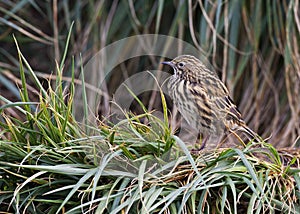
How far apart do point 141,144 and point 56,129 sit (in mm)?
242

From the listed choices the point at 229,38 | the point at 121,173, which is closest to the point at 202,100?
the point at 121,173

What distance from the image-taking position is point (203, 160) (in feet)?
6.32

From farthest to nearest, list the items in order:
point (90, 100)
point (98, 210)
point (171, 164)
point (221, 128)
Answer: point (90, 100), point (221, 128), point (171, 164), point (98, 210)

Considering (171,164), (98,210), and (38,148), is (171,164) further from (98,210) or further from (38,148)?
(38,148)

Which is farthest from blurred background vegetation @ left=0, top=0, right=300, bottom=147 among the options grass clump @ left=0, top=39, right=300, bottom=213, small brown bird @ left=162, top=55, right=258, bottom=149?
grass clump @ left=0, top=39, right=300, bottom=213

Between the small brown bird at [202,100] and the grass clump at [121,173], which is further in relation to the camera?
the small brown bird at [202,100]

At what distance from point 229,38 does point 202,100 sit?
105 cm

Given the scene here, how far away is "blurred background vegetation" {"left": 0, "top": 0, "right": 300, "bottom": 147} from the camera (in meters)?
3.05

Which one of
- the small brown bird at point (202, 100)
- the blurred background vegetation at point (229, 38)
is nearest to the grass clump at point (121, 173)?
the small brown bird at point (202, 100)

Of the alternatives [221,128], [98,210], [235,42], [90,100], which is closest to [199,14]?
[235,42]

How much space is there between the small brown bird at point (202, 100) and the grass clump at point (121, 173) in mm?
260

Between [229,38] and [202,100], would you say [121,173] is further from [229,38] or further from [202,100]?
[229,38]

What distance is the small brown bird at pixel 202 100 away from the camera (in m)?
2.20

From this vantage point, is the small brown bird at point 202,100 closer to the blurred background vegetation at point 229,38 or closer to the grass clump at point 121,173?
the grass clump at point 121,173
